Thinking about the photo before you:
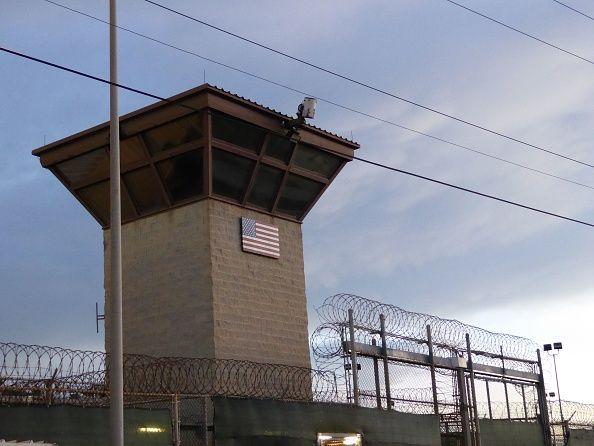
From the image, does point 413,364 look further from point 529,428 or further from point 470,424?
point 529,428

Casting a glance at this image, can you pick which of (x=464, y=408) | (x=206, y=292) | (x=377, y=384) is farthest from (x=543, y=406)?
(x=206, y=292)

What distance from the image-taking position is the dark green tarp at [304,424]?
63.5ft

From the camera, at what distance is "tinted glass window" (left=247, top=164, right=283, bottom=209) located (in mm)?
25422

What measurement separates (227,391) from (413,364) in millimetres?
5590

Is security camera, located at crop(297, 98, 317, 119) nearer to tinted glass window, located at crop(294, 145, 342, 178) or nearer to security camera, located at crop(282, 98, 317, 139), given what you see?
security camera, located at crop(282, 98, 317, 139)

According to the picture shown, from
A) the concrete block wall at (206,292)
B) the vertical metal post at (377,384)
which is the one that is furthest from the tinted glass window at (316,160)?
the vertical metal post at (377,384)

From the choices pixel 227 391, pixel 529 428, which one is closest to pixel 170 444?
pixel 227 391

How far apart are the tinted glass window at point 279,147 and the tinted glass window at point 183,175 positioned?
2008mm

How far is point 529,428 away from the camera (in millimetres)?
29906

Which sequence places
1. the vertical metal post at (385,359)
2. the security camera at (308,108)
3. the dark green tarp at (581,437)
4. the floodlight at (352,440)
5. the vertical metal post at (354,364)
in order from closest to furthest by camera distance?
the floodlight at (352,440), the vertical metal post at (354,364), the security camera at (308,108), the vertical metal post at (385,359), the dark green tarp at (581,437)

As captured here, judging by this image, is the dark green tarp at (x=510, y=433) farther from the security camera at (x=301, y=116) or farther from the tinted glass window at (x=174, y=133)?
the tinted glass window at (x=174, y=133)

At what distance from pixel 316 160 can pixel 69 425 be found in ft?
39.8

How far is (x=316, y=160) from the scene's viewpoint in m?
26.6

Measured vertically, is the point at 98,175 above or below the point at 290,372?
above
